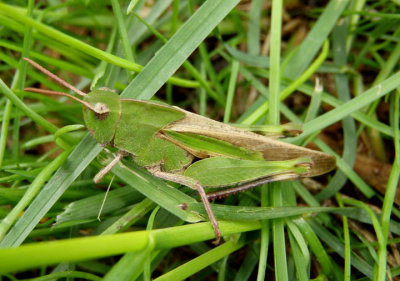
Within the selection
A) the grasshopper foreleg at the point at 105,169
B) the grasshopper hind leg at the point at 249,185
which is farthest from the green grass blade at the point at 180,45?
the grasshopper hind leg at the point at 249,185

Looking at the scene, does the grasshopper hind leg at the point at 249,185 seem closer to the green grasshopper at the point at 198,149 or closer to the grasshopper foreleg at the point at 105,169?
the green grasshopper at the point at 198,149

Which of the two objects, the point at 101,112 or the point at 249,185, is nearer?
the point at 101,112

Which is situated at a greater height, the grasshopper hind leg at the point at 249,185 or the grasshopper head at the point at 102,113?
the grasshopper head at the point at 102,113

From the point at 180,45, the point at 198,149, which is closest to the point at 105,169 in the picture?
the point at 198,149

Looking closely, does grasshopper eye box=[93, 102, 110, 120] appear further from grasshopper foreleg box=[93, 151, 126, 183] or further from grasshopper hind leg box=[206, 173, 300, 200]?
grasshopper hind leg box=[206, 173, 300, 200]

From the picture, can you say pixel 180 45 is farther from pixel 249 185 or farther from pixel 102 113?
pixel 249 185

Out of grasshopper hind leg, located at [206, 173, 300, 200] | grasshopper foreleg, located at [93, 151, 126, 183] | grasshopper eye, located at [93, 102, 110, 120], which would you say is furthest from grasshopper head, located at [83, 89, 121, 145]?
grasshopper hind leg, located at [206, 173, 300, 200]

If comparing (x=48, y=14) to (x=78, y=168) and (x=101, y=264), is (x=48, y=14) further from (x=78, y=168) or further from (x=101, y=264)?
(x=101, y=264)
